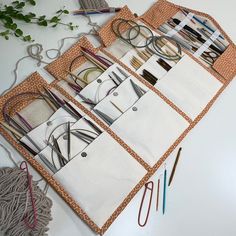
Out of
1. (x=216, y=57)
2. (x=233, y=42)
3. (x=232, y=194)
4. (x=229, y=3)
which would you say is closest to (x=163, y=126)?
(x=232, y=194)

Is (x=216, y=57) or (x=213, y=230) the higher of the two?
(x=216, y=57)

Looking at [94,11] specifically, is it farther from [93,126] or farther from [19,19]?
[93,126]

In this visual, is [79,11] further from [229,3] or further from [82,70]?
[229,3]

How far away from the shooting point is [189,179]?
850 mm

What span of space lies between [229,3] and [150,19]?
1.42 ft

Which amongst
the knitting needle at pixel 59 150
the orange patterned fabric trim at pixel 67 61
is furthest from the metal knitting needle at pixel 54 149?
the orange patterned fabric trim at pixel 67 61

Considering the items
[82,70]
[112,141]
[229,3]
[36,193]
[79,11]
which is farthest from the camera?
[229,3]

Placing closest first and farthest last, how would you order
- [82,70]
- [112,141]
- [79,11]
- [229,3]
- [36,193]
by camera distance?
[36,193]
[112,141]
[82,70]
[79,11]
[229,3]

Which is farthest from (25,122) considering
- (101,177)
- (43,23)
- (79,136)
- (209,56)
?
(209,56)

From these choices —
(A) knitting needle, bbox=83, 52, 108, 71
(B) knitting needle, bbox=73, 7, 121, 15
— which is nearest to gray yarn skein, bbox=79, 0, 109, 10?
(B) knitting needle, bbox=73, 7, 121, 15

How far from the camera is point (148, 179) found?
2.67ft

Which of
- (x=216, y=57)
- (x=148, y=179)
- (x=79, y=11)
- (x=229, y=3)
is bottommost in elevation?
(x=148, y=179)

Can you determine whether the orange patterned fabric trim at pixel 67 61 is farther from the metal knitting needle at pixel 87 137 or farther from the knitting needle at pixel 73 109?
the metal knitting needle at pixel 87 137

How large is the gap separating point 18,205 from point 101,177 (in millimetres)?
213
